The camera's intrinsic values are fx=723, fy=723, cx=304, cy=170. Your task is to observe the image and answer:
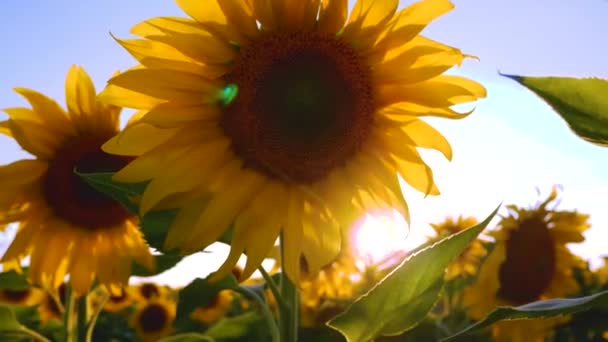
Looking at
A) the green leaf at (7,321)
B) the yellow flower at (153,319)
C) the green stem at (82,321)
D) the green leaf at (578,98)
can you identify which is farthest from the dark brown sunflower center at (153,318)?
the green leaf at (578,98)

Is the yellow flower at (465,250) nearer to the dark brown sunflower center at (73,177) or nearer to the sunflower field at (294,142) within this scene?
the sunflower field at (294,142)

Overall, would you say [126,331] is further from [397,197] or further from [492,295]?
[397,197]

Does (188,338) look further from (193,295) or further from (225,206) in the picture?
(225,206)

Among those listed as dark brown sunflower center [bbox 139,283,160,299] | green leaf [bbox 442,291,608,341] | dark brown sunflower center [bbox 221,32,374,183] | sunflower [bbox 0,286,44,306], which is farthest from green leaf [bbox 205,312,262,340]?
dark brown sunflower center [bbox 139,283,160,299]

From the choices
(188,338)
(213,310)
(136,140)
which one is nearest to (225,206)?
(136,140)

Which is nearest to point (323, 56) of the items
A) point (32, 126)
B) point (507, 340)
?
point (32, 126)

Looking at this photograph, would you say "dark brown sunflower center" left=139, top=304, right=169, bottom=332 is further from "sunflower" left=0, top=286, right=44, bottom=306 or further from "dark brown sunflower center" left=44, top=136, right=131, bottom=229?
"dark brown sunflower center" left=44, top=136, right=131, bottom=229

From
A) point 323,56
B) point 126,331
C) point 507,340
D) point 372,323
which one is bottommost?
point 126,331
